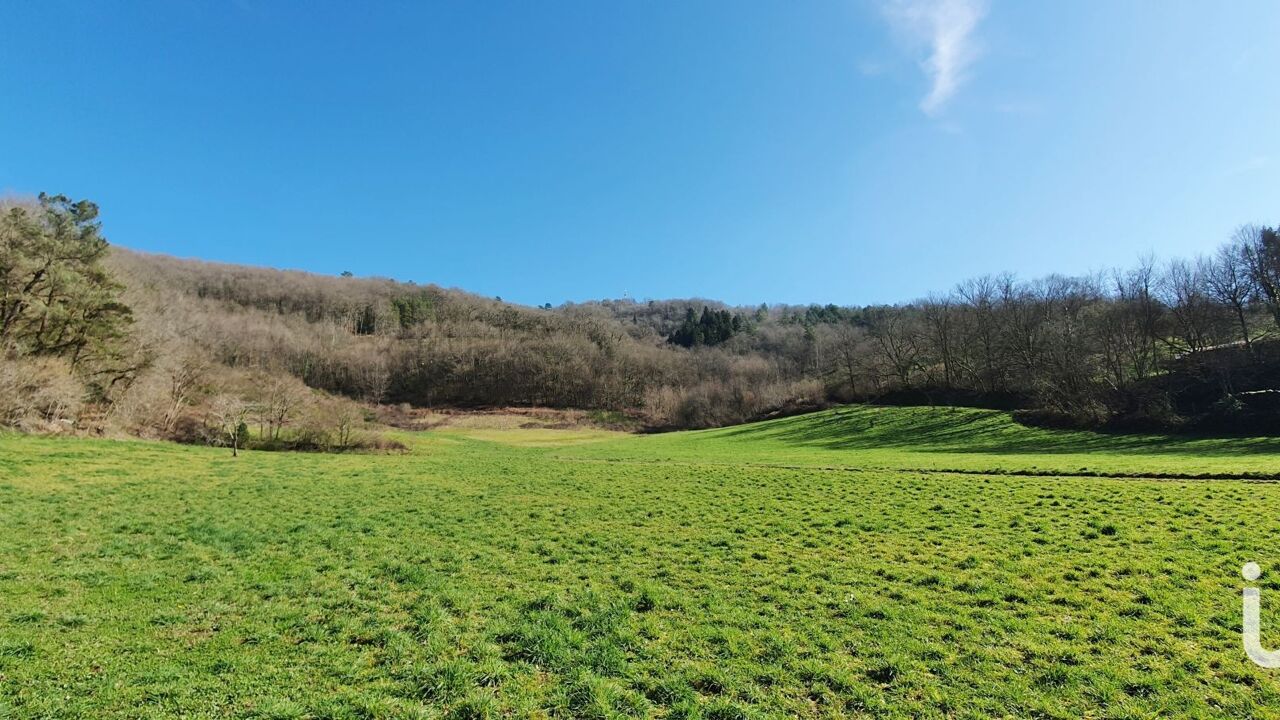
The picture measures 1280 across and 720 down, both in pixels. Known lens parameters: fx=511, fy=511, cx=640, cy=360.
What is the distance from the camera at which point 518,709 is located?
17.8 ft

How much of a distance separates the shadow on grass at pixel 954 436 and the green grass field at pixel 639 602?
20.3 m

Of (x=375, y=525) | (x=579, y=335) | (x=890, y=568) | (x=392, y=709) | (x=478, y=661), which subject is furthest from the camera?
(x=579, y=335)

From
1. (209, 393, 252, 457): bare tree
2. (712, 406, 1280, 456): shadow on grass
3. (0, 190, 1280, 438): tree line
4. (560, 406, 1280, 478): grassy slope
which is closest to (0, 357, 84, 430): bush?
(0, 190, 1280, 438): tree line

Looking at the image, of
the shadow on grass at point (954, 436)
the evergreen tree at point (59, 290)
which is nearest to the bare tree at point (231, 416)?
the evergreen tree at point (59, 290)

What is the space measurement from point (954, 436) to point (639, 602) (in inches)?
1839

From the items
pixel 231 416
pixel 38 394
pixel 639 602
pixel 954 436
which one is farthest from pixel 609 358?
pixel 639 602

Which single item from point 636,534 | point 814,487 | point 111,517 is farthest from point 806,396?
point 111,517

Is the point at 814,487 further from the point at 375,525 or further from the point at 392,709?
the point at 392,709

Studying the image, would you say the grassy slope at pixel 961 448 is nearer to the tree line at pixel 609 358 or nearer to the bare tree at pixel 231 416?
the tree line at pixel 609 358

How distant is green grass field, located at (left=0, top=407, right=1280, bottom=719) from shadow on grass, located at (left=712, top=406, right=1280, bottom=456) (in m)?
20.3

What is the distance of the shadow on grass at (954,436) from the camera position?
33.0 m

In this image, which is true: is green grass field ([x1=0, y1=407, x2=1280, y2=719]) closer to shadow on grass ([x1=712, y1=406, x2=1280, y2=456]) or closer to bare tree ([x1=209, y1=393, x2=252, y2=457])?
bare tree ([x1=209, y1=393, x2=252, y2=457])

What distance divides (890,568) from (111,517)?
19769 millimetres

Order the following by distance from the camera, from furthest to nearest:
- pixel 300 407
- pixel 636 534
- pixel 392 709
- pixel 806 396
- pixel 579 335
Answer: pixel 579 335 → pixel 806 396 → pixel 300 407 → pixel 636 534 → pixel 392 709
